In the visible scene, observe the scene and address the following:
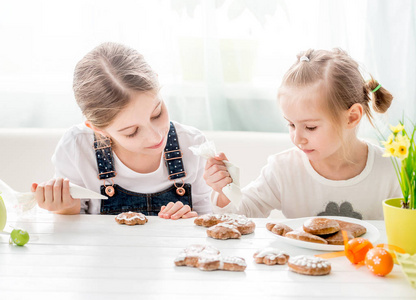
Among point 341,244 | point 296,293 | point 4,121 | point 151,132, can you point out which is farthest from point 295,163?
point 4,121

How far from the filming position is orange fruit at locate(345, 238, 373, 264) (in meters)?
0.99

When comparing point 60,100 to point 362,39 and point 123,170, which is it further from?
point 362,39

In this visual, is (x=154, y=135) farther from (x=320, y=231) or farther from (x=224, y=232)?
(x=320, y=231)

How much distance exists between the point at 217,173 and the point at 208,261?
520mm

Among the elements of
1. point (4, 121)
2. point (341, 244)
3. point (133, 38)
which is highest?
point (133, 38)

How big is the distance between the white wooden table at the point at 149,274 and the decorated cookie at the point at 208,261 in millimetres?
11

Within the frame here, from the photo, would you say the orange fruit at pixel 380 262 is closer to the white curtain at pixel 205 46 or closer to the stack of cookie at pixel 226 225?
the stack of cookie at pixel 226 225

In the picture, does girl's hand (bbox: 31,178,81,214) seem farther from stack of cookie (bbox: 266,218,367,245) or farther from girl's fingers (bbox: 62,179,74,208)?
stack of cookie (bbox: 266,218,367,245)

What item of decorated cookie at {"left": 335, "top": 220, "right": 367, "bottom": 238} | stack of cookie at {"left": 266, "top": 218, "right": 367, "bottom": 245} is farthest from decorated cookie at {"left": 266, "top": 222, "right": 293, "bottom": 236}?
decorated cookie at {"left": 335, "top": 220, "right": 367, "bottom": 238}

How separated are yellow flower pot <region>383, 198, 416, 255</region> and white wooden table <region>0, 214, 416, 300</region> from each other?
0.06 meters

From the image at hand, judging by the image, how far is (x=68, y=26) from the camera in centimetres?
247

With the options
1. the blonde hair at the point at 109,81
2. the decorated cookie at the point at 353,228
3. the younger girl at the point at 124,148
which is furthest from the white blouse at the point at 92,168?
the decorated cookie at the point at 353,228

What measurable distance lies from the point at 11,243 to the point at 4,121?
1529 mm

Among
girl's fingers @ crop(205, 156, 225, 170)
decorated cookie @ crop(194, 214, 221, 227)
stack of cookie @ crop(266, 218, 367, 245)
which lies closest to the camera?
stack of cookie @ crop(266, 218, 367, 245)
